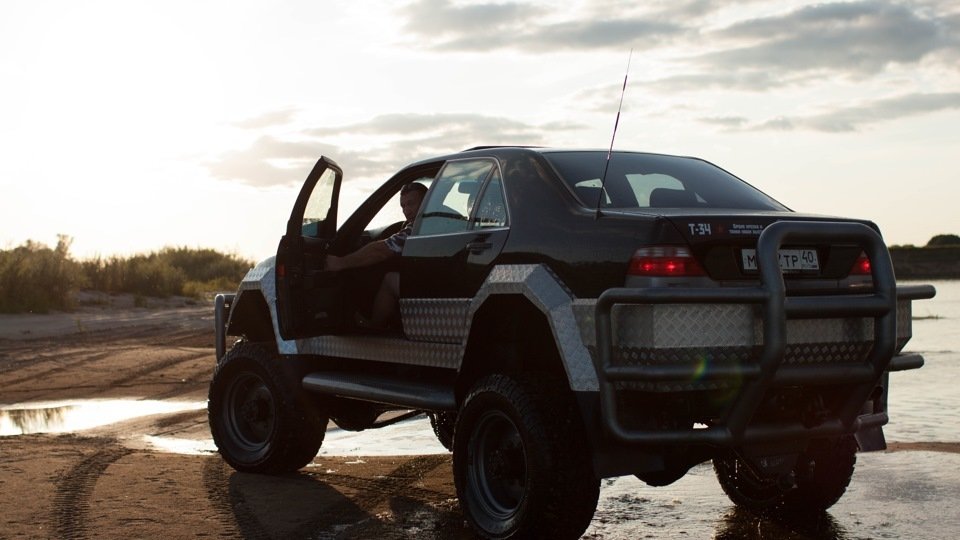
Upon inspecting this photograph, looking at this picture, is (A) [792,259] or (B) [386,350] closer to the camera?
(A) [792,259]

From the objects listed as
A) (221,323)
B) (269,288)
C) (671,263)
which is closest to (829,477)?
(671,263)

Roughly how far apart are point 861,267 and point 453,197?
2.22 meters

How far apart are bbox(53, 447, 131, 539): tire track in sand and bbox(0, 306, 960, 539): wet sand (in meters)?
0.01

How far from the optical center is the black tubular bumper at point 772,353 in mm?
4844

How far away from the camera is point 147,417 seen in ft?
35.6

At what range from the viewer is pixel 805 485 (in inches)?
258

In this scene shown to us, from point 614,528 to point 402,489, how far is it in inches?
62.5

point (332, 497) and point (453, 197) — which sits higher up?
point (453, 197)

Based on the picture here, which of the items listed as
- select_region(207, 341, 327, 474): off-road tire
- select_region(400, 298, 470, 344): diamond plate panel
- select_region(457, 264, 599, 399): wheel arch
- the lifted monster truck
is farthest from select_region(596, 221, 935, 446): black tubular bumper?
select_region(207, 341, 327, 474): off-road tire

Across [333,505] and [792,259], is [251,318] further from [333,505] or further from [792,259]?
[792,259]

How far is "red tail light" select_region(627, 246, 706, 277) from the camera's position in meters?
4.99

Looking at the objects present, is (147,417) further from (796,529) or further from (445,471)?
(796,529)

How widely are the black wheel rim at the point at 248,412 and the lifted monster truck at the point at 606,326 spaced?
79 cm

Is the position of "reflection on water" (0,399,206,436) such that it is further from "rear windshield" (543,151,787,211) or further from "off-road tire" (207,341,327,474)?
"rear windshield" (543,151,787,211)
